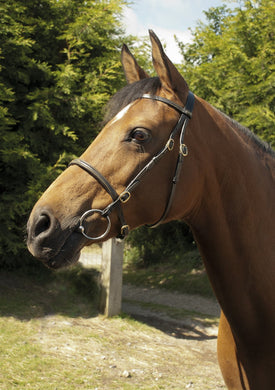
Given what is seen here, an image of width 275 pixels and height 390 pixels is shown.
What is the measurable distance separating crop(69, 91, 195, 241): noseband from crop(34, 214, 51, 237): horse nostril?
0.46ft

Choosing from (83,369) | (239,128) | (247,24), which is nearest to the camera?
(239,128)

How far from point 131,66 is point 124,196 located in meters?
0.88

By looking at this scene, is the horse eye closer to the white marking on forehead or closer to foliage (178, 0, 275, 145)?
the white marking on forehead

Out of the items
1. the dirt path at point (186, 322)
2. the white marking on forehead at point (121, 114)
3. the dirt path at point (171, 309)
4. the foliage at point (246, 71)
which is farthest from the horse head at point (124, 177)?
the foliage at point (246, 71)

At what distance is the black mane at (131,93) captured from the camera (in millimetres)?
1758

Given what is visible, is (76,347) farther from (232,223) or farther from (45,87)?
(45,87)

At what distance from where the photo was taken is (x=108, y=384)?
12.2 feet

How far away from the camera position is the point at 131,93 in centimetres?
177

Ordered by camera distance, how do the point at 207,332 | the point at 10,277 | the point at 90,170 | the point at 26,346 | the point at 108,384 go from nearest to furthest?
the point at 90,170, the point at 108,384, the point at 26,346, the point at 207,332, the point at 10,277

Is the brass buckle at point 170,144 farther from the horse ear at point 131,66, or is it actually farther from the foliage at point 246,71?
the foliage at point 246,71

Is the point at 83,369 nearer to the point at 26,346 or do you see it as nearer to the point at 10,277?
the point at 26,346

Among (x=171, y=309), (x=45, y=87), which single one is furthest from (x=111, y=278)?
(x=45, y=87)

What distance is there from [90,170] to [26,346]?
12.0 ft

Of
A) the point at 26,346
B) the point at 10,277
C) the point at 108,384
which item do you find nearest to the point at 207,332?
the point at 108,384
